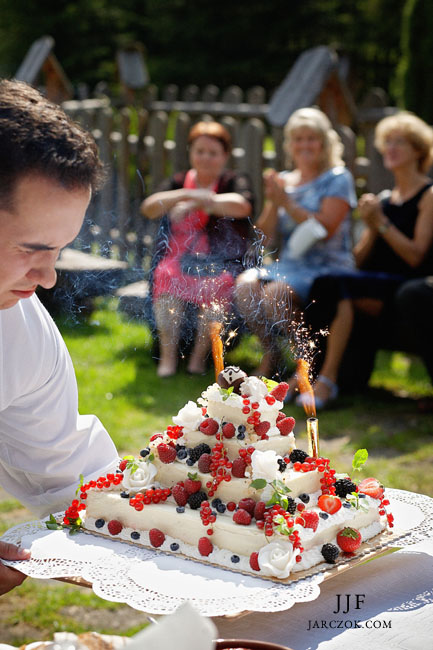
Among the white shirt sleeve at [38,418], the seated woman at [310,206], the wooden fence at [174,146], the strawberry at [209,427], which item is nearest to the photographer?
the strawberry at [209,427]

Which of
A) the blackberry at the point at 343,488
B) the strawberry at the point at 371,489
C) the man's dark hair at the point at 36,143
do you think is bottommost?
the strawberry at the point at 371,489

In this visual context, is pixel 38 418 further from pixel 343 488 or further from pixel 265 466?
pixel 343 488

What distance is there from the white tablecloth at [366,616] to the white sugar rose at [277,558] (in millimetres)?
133

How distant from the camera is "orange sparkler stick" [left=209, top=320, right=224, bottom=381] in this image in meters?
2.18

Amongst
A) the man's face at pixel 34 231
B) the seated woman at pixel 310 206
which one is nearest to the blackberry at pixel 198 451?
the man's face at pixel 34 231

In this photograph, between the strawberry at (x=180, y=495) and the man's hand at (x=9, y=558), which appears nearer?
the man's hand at (x=9, y=558)

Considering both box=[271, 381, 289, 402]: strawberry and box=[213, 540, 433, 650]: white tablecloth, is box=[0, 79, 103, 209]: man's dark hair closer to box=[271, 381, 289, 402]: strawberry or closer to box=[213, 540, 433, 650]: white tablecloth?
box=[271, 381, 289, 402]: strawberry

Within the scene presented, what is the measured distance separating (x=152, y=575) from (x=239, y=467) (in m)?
0.34

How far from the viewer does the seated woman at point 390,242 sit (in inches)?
211

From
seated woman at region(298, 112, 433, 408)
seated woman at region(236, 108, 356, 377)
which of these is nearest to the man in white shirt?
seated woman at region(236, 108, 356, 377)

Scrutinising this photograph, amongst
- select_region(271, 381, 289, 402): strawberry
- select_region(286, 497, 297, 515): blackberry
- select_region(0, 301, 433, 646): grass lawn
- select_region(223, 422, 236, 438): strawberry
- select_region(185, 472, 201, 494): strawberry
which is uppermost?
select_region(271, 381, 289, 402): strawberry

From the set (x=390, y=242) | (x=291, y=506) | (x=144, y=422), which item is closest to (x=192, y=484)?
(x=291, y=506)

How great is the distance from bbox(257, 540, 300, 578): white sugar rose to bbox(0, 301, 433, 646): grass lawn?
67cm

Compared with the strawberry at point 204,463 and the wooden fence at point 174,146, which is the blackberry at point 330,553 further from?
the wooden fence at point 174,146
